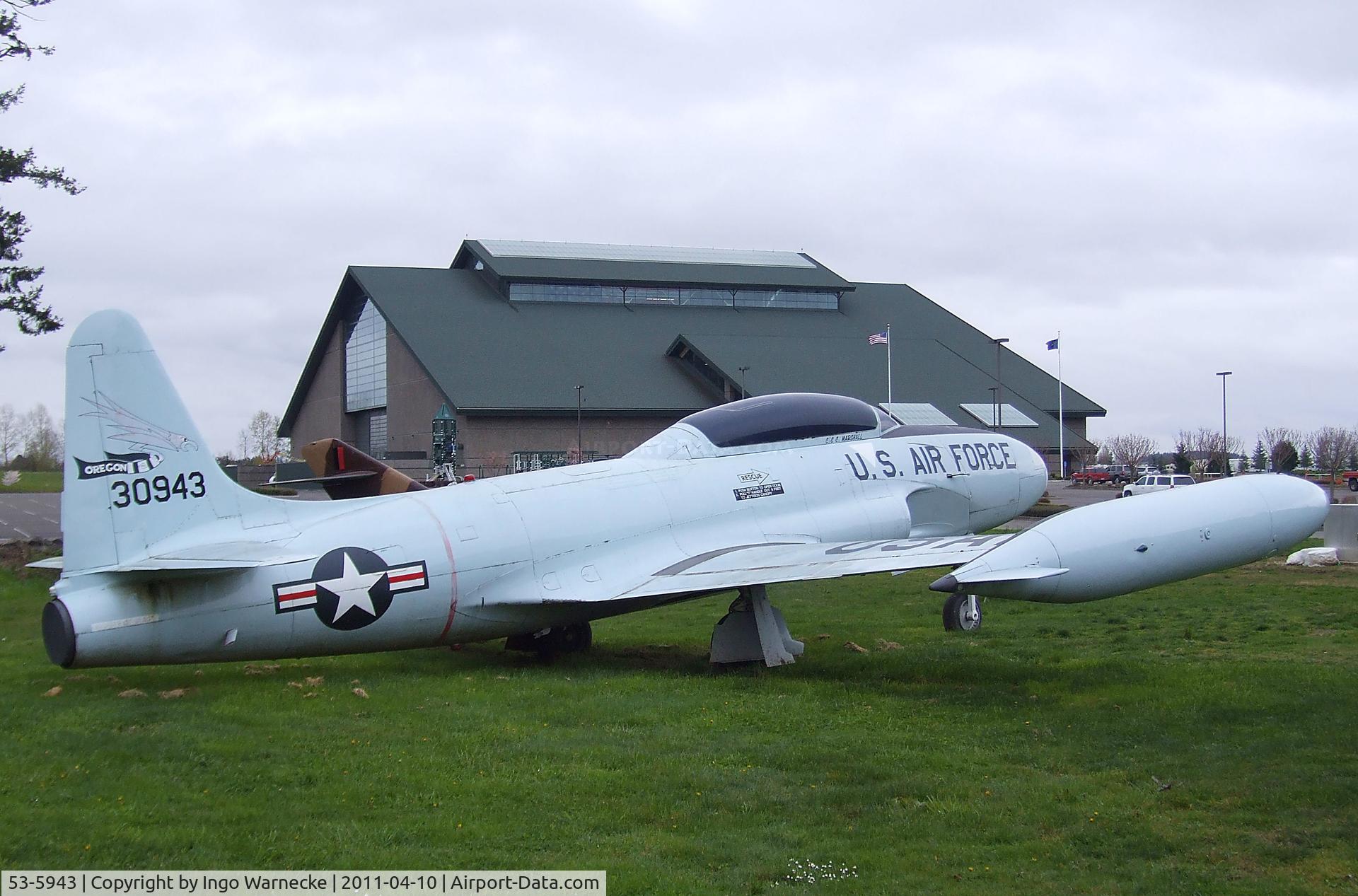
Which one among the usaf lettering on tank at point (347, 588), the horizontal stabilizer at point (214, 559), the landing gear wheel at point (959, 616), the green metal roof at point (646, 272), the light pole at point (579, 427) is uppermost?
the green metal roof at point (646, 272)

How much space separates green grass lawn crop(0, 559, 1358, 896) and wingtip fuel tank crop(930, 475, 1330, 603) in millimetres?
1092

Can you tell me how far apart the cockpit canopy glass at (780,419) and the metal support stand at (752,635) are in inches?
95.6

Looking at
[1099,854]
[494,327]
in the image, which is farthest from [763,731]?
[494,327]

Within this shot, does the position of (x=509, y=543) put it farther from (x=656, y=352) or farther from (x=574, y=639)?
(x=656, y=352)

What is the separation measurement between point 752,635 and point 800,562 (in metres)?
1.19

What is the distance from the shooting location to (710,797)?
7430 mm

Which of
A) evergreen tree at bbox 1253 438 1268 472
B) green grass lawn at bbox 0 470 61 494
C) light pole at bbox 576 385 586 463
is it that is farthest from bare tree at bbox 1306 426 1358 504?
green grass lawn at bbox 0 470 61 494

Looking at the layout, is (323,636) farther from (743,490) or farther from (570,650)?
(743,490)

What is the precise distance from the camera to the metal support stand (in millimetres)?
12695

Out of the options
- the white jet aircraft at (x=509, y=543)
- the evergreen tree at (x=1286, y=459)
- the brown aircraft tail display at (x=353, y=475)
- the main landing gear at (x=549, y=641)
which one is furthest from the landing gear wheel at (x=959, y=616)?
the evergreen tree at (x=1286, y=459)

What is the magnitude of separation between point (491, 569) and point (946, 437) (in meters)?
7.53

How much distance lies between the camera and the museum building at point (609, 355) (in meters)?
59.8

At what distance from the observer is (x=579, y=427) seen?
56562 millimetres

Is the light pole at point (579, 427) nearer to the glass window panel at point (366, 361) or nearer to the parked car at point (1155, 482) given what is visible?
the glass window panel at point (366, 361)
